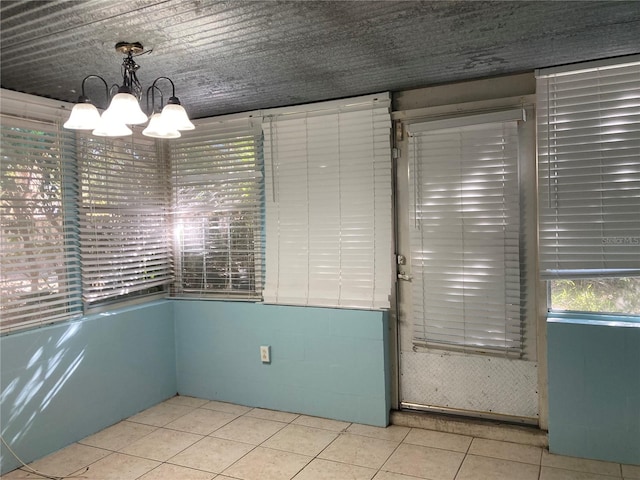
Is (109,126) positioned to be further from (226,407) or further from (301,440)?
(226,407)

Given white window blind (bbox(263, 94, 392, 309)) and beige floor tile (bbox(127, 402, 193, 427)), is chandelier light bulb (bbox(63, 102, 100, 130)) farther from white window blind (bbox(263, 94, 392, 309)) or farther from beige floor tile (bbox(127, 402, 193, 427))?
beige floor tile (bbox(127, 402, 193, 427))

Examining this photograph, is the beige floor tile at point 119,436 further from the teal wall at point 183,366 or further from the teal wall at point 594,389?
the teal wall at point 594,389

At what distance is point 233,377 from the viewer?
150 inches

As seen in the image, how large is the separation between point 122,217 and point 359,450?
7.59 ft

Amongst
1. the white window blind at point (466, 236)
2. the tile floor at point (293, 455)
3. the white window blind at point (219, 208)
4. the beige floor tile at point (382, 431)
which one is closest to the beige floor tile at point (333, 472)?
the tile floor at point (293, 455)

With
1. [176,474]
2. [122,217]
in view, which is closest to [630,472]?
[176,474]

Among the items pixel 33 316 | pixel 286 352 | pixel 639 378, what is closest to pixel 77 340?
pixel 33 316

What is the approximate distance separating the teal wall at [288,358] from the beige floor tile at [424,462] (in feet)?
1.25

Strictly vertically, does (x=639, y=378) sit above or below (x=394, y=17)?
below

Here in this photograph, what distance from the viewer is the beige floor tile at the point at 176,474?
273cm

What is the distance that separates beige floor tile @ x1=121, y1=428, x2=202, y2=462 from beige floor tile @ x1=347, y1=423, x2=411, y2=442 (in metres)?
1.03

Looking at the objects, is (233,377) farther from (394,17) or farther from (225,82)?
(394,17)

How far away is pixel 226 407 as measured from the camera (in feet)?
12.3

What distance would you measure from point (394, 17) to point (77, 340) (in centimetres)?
272
